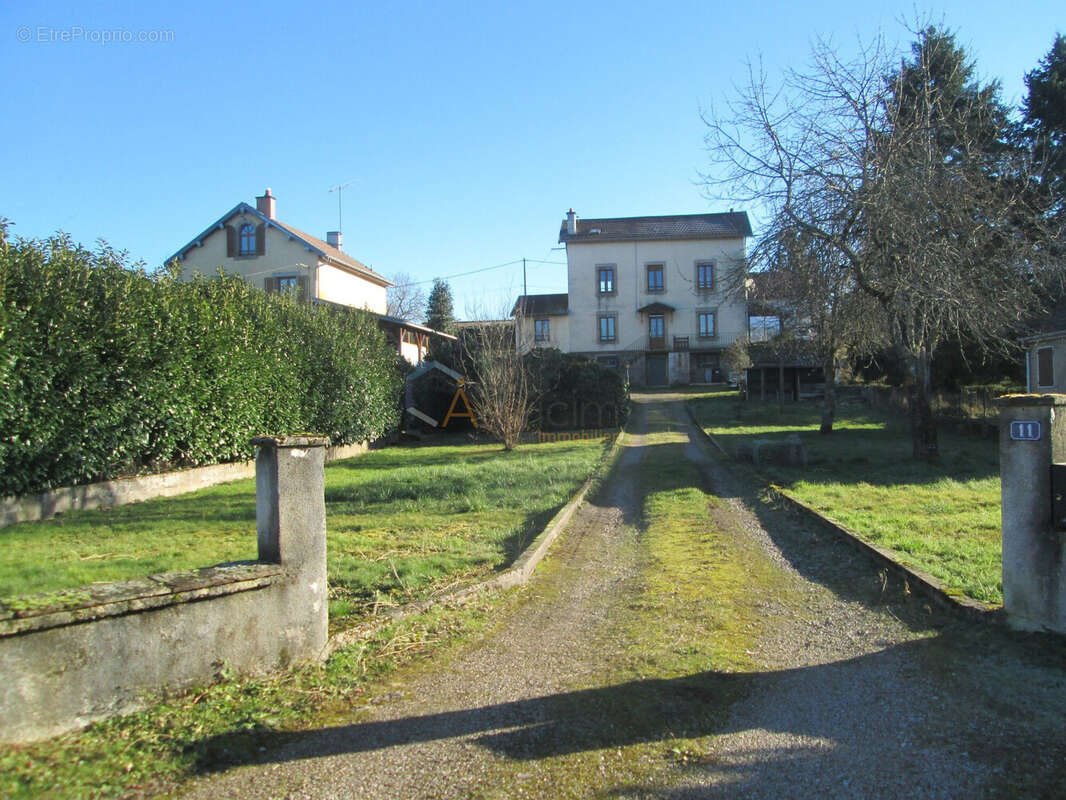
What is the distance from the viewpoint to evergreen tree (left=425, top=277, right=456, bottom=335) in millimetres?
63156

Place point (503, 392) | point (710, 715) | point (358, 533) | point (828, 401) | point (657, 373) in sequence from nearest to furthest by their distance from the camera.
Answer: point (710, 715)
point (358, 533)
point (503, 392)
point (828, 401)
point (657, 373)

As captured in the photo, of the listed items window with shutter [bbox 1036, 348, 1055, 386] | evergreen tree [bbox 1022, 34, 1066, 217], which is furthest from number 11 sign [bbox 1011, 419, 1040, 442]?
evergreen tree [bbox 1022, 34, 1066, 217]

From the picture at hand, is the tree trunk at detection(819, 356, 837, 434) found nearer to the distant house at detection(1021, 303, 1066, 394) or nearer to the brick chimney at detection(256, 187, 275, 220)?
the distant house at detection(1021, 303, 1066, 394)

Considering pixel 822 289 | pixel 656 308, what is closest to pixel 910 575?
pixel 822 289

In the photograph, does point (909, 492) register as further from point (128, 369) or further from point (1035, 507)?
point (128, 369)

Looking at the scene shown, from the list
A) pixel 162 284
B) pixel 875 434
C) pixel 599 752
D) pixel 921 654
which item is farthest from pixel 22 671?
pixel 875 434

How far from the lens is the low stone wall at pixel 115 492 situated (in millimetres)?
9945

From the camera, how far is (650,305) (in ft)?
159

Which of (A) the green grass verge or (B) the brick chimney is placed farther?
(B) the brick chimney

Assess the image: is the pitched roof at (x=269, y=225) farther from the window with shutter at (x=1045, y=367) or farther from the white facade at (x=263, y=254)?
the window with shutter at (x=1045, y=367)

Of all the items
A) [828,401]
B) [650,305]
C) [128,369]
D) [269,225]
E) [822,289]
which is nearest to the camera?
[128,369]

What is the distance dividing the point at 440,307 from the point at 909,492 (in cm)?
5515

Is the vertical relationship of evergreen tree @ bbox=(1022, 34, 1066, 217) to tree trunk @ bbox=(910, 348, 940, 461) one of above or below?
above

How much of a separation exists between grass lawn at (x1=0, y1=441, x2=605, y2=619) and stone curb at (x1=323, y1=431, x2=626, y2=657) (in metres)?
0.24
